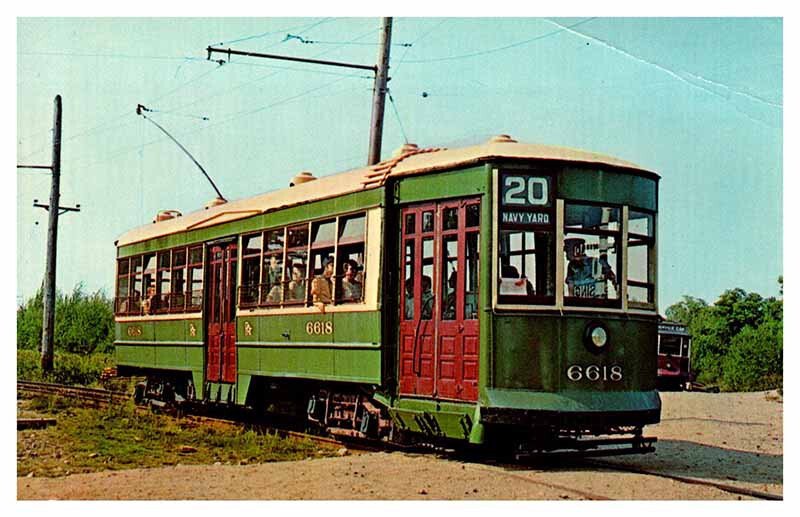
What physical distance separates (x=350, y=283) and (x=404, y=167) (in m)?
1.48

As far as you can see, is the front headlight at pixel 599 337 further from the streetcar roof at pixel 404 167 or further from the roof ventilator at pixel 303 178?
the roof ventilator at pixel 303 178

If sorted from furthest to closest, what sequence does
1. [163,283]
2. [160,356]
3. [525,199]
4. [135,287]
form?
[135,287], [163,283], [160,356], [525,199]

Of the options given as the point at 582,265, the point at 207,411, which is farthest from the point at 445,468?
the point at 207,411

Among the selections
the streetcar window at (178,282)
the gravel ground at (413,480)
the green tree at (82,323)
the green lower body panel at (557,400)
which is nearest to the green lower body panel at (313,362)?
the gravel ground at (413,480)

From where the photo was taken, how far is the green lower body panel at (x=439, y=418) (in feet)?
35.6

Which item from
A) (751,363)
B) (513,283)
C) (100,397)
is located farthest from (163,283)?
(751,363)

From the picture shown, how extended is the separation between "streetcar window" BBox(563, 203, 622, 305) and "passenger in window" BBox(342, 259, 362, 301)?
2.52 m

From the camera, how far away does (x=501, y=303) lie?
10.8 meters

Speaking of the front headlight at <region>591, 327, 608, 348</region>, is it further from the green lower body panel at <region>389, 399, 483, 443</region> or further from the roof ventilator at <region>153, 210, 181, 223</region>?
the roof ventilator at <region>153, 210, 181, 223</region>

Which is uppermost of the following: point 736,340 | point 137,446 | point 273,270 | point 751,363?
point 273,270

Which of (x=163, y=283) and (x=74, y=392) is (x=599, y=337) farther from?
(x=74, y=392)

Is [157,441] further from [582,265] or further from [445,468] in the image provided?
[582,265]

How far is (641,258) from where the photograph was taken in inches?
451
